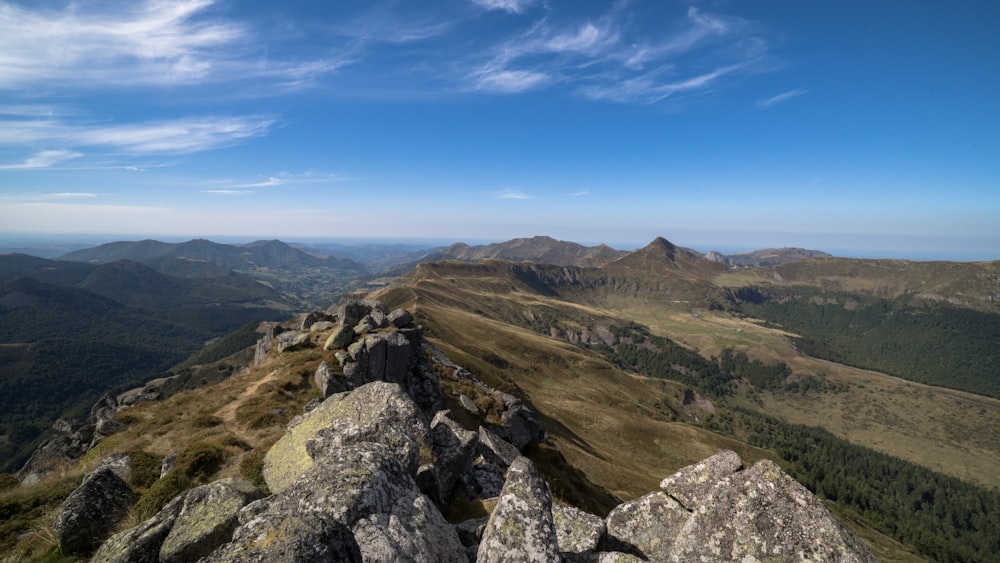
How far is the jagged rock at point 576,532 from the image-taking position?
10.8 m

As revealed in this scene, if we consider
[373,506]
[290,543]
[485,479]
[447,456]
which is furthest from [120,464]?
[290,543]

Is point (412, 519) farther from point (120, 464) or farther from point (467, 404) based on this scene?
point (467, 404)

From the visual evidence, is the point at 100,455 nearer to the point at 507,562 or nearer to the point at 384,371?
the point at 384,371

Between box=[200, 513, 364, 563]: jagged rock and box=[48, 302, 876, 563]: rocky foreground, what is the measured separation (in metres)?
0.02

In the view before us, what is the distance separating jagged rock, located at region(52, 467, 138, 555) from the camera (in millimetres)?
12188

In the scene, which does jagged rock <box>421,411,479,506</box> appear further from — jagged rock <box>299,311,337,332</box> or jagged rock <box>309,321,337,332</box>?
jagged rock <box>299,311,337,332</box>

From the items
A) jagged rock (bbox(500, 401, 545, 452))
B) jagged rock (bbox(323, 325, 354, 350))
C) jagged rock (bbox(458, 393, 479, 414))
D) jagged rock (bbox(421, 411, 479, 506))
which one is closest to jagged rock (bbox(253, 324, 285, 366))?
jagged rock (bbox(323, 325, 354, 350))

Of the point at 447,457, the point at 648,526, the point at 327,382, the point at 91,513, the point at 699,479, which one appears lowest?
the point at 327,382

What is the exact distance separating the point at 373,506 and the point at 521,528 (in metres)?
3.57

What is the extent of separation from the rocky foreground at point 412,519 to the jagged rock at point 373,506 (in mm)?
29

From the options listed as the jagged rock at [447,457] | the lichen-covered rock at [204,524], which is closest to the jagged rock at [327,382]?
the jagged rock at [447,457]

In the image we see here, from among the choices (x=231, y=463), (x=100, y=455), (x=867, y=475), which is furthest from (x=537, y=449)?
(x=867, y=475)

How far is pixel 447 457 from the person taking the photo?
57.3ft

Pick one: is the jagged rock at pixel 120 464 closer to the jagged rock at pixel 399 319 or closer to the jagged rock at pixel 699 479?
the jagged rock at pixel 699 479
